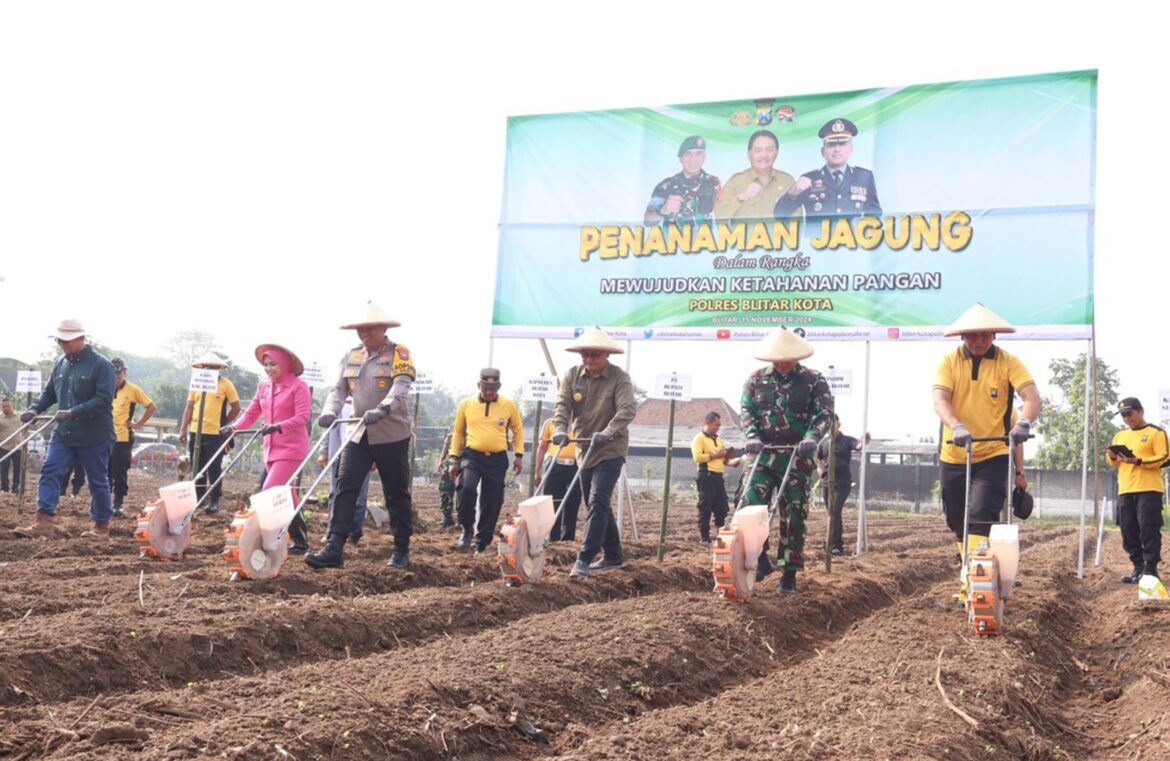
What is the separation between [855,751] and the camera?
12.6ft

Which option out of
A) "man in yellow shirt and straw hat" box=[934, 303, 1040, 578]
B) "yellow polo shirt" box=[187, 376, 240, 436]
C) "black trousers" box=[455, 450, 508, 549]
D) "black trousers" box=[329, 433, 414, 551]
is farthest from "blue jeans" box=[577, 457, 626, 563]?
"yellow polo shirt" box=[187, 376, 240, 436]

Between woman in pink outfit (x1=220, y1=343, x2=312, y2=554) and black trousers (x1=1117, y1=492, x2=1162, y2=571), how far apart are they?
6978 mm

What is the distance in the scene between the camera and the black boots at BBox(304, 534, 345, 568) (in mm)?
7645

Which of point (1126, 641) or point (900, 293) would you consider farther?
point (900, 293)

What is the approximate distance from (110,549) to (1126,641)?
22.8 feet

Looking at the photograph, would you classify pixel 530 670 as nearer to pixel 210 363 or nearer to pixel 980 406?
pixel 980 406

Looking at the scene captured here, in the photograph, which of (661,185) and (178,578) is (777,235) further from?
(178,578)

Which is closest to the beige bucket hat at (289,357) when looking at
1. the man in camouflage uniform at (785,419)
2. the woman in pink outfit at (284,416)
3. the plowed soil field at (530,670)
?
the woman in pink outfit at (284,416)

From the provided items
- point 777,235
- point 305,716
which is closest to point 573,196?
point 777,235

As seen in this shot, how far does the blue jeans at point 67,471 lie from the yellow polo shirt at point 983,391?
20.9 feet

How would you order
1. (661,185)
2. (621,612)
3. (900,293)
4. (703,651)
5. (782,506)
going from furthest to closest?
(661,185), (900,293), (782,506), (621,612), (703,651)

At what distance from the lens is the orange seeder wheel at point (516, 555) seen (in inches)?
281

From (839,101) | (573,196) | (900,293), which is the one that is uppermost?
(839,101)

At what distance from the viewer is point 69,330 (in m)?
9.07
